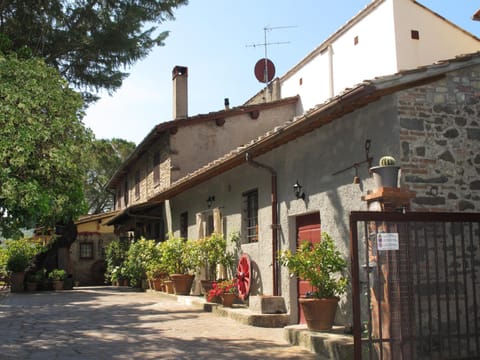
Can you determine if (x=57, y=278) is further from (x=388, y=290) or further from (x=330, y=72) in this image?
(x=388, y=290)

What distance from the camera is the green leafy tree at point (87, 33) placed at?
11.3 metres

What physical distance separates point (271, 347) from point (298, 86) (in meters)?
13.9

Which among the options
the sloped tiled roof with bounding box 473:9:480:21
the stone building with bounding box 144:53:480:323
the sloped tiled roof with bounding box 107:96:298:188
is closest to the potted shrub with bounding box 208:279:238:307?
the stone building with bounding box 144:53:480:323

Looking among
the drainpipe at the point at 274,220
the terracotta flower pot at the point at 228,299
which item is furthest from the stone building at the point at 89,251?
the drainpipe at the point at 274,220

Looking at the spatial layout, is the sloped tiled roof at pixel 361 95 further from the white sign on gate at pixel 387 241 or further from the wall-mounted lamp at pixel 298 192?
the white sign on gate at pixel 387 241

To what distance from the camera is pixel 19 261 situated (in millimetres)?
18531

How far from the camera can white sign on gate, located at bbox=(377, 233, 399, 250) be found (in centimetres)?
570

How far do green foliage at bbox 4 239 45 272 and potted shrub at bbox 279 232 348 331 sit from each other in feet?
45.5

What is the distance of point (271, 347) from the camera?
7238 millimetres

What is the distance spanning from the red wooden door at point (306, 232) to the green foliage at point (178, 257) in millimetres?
4532

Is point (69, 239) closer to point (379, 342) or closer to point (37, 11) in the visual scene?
point (37, 11)

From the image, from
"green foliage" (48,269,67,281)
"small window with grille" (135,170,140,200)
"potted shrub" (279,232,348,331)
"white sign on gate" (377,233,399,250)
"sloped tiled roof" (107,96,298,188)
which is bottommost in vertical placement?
"green foliage" (48,269,67,281)

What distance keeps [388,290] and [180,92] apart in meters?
15.3

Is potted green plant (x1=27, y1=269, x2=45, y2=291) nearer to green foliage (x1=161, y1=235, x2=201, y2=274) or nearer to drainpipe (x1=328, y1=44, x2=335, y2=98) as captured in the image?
green foliage (x1=161, y1=235, x2=201, y2=274)
